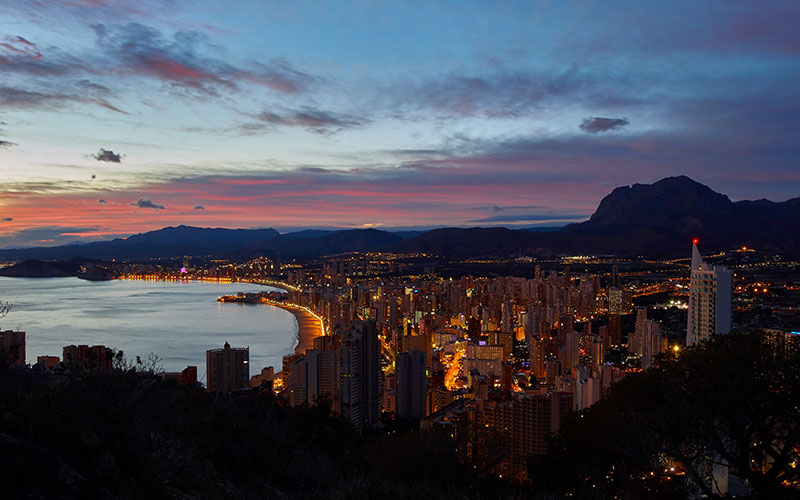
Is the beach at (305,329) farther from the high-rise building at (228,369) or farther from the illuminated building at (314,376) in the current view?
the illuminated building at (314,376)

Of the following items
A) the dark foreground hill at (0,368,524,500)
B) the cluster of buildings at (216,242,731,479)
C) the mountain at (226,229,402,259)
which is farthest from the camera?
the mountain at (226,229,402,259)

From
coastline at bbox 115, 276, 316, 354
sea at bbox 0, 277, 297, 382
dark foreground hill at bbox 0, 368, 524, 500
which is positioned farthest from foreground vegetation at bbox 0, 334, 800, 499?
coastline at bbox 115, 276, 316, 354

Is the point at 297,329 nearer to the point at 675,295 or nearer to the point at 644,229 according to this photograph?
the point at 675,295

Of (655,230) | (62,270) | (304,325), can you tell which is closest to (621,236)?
(655,230)

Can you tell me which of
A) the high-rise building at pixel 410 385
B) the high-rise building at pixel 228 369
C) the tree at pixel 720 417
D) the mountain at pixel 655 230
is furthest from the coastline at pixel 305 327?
the mountain at pixel 655 230

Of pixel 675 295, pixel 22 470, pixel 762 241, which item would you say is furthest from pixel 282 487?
pixel 762 241

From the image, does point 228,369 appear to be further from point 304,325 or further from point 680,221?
point 680,221

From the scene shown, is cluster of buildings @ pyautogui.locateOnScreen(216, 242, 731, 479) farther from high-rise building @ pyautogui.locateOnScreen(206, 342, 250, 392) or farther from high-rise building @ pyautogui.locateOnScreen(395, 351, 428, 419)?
high-rise building @ pyautogui.locateOnScreen(206, 342, 250, 392)
